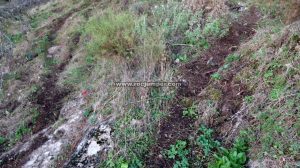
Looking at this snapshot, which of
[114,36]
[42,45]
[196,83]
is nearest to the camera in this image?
[196,83]

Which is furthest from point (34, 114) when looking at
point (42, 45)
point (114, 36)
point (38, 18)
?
point (38, 18)

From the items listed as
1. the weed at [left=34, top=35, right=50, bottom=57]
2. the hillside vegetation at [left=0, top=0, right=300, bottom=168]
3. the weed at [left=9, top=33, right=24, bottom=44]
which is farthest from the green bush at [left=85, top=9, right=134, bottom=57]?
the weed at [left=9, top=33, right=24, bottom=44]

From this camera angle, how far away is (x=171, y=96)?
3523 millimetres

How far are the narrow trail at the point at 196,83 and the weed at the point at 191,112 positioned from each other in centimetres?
6

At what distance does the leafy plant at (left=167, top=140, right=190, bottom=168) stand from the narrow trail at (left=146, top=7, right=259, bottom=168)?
0.22 ft

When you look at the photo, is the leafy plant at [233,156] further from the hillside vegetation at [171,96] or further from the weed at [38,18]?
the weed at [38,18]

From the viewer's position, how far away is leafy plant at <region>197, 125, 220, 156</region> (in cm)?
287

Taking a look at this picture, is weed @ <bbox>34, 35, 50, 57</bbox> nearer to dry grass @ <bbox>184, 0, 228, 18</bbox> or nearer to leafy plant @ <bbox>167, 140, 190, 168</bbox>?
dry grass @ <bbox>184, 0, 228, 18</bbox>

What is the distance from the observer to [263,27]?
3965 millimetres

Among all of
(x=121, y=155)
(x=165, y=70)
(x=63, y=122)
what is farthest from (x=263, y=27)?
(x=63, y=122)

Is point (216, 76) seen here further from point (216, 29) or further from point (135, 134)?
point (135, 134)

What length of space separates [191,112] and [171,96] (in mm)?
385

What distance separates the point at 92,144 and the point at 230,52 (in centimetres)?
234

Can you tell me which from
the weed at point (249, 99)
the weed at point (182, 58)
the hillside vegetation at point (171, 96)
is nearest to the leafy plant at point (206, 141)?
the hillside vegetation at point (171, 96)
